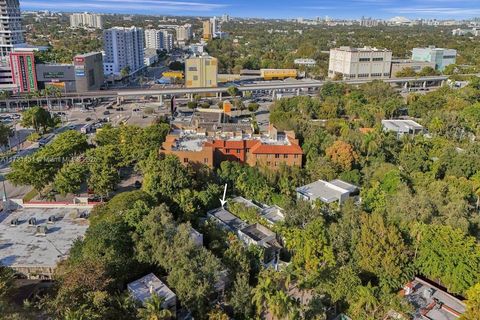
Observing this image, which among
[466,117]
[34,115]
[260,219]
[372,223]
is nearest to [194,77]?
[34,115]

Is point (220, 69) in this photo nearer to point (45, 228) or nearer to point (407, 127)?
point (407, 127)

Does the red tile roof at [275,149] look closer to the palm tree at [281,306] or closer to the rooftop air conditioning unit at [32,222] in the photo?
the rooftop air conditioning unit at [32,222]

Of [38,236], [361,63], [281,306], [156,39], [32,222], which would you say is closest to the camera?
[281,306]

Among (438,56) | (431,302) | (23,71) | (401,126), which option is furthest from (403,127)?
(438,56)

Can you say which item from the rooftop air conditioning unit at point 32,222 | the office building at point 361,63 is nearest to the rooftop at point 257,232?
the rooftop air conditioning unit at point 32,222

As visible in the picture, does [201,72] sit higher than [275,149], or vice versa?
[201,72]

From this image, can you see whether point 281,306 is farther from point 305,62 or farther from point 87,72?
point 305,62
